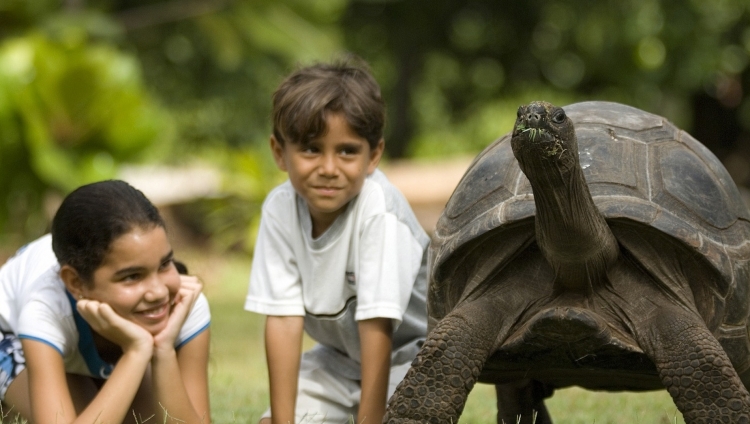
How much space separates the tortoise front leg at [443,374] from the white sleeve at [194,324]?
2.53ft

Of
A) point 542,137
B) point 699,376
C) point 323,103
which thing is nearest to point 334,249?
point 323,103

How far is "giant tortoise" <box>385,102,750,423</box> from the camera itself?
7.49 feet

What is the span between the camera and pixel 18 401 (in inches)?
117

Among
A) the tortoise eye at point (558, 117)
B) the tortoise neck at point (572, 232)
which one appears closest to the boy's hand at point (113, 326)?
the tortoise neck at point (572, 232)

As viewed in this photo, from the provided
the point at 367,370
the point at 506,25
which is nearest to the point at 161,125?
the point at 506,25

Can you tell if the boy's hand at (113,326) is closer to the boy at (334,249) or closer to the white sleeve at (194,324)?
the white sleeve at (194,324)

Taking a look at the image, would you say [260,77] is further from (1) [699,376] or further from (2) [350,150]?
(1) [699,376]

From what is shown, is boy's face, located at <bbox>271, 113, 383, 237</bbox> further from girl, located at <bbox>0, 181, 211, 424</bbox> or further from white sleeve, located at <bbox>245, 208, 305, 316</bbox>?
girl, located at <bbox>0, 181, 211, 424</bbox>

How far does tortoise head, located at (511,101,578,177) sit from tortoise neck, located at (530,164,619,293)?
1.4 inches

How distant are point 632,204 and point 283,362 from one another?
108cm

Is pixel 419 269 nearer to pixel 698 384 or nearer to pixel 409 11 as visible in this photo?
pixel 698 384

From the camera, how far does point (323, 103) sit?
280 centimetres

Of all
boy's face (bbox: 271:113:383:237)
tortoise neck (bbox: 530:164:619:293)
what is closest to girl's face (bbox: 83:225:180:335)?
boy's face (bbox: 271:113:383:237)

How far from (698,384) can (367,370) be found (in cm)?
90
